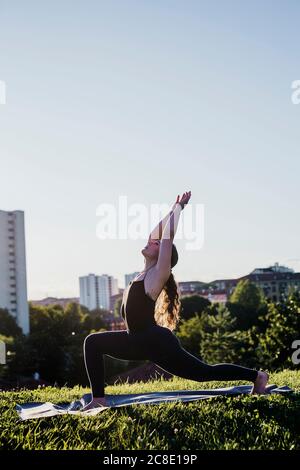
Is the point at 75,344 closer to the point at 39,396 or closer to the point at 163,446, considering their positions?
the point at 39,396

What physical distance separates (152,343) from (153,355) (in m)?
0.14

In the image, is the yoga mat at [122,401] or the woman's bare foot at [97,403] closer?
the yoga mat at [122,401]

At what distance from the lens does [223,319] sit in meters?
41.1

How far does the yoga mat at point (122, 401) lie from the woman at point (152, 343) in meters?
0.20

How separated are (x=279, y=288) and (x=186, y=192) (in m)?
117

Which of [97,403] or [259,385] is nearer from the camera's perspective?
[97,403]

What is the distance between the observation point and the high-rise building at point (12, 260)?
320 ft

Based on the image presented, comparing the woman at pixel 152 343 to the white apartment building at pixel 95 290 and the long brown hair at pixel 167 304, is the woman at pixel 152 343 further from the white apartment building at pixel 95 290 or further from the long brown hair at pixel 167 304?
the white apartment building at pixel 95 290

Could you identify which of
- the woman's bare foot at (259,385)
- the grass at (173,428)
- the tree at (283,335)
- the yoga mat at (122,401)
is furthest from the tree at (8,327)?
the grass at (173,428)

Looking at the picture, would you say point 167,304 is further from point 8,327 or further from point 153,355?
point 8,327

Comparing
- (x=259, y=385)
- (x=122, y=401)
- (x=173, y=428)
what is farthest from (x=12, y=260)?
(x=173, y=428)

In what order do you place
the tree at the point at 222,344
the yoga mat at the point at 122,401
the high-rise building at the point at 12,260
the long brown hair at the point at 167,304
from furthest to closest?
the high-rise building at the point at 12,260
the tree at the point at 222,344
the long brown hair at the point at 167,304
the yoga mat at the point at 122,401

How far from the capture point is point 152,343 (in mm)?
6359

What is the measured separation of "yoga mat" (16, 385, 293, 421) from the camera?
233 inches
